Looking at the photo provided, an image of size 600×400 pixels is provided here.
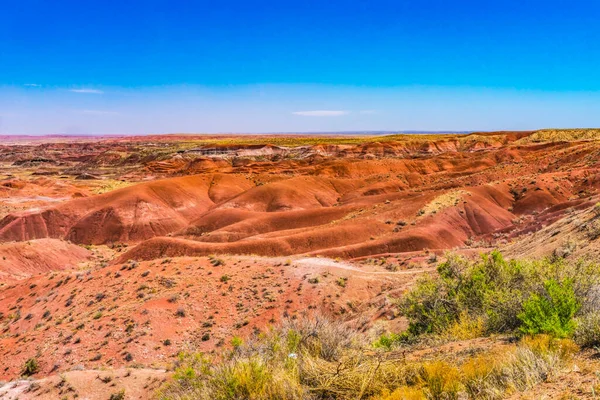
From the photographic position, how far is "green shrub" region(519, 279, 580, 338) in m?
6.96

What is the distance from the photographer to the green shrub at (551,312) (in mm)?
6965

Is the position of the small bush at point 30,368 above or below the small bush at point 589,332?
below

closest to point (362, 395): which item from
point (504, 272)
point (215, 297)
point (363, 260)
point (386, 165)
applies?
point (504, 272)

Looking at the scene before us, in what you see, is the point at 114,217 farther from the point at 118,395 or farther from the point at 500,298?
the point at 500,298

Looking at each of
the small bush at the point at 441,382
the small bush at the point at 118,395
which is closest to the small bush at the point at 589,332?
the small bush at the point at 441,382

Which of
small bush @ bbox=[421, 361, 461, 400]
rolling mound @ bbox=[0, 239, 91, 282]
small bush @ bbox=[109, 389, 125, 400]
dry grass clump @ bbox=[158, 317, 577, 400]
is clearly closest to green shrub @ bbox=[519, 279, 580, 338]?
dry grass clump @ bbox=[158, 317, 577, 400]

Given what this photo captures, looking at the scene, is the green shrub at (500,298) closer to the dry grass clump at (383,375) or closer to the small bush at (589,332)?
the small bush at (589,332)

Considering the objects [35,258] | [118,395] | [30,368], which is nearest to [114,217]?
[35,258]

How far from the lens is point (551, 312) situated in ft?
24.0

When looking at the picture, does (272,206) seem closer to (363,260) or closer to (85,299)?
(363,260)

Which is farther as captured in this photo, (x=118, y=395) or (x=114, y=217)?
(x=114, y=217)

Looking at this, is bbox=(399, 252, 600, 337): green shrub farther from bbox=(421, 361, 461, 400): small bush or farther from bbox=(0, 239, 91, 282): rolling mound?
bbox=(0, 239, 91, 282): rolling mound

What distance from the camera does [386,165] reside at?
8400 cm

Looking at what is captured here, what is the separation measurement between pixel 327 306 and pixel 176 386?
12460 millimetres
